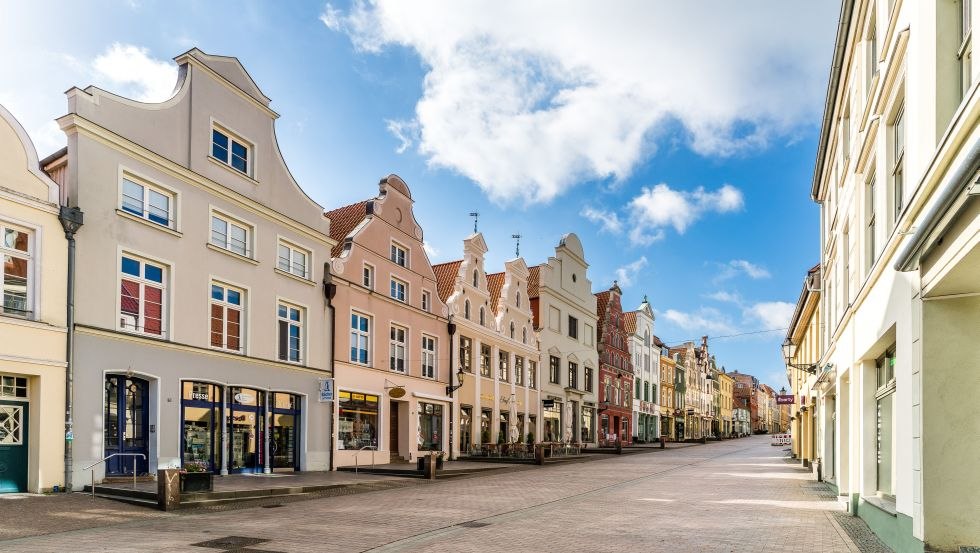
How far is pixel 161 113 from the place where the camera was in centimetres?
1917

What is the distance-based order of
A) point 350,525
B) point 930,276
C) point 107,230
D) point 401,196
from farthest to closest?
point 401,196, point 107,230, point 350,525, point 930,276

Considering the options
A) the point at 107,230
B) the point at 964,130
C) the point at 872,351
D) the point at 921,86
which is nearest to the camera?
the point at 964,130

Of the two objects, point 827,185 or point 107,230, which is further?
point 827,185

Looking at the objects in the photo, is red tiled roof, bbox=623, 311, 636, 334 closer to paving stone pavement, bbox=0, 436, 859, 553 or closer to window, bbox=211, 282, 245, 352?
paving stone pavement, bbox=0, 436, 859, 553

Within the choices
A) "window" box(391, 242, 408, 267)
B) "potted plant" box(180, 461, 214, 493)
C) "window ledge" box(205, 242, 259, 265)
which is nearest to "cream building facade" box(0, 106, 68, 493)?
"potted plant" box(180, 461, 214, 493)

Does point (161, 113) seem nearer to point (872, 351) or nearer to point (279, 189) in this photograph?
point (279, 189)

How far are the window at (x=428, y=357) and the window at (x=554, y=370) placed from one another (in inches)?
523

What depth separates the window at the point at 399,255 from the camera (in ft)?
95.6

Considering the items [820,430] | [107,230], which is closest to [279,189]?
[107,230]

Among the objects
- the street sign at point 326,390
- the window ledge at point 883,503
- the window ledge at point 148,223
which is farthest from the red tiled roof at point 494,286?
the window ledge at point 883,503

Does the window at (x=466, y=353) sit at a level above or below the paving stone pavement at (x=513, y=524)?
above

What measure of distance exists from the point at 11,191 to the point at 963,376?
1623cm

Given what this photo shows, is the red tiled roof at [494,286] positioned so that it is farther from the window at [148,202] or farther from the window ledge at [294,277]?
the window at [148,202]

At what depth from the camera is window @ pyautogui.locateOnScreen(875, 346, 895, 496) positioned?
1123 cm
